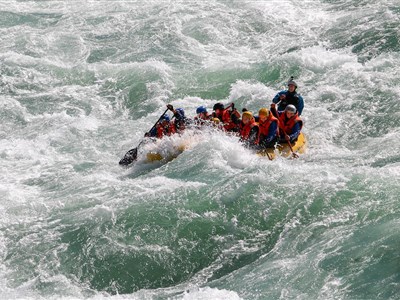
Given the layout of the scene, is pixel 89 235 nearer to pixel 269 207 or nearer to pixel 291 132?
pixel 269 207

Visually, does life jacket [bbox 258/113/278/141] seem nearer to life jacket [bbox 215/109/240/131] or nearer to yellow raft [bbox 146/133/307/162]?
yellow raft [bbox 146/133/307/162]

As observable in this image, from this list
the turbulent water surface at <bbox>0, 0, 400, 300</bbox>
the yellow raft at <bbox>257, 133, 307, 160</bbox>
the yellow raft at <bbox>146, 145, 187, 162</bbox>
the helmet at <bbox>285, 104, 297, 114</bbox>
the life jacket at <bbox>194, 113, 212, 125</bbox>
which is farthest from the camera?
the life jacket at <bbox>194, 113, 212, 125</bbox>

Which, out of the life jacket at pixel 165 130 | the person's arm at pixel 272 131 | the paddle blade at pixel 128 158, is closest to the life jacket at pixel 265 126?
the person's arm at pixel 272 131

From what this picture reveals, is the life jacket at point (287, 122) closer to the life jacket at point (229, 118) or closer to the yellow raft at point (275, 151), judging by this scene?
the yellow raft at point (275, 151)

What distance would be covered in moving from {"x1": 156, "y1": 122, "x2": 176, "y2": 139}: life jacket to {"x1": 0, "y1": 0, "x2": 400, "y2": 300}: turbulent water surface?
0.37 meters

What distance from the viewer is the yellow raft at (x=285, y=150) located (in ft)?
39.1

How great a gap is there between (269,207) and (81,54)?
1081cm

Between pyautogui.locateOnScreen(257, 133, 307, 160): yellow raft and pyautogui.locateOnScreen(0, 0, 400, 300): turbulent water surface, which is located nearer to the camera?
pyautogui.locateOnScreen(0, 0, 400, 300): turbulent water surface

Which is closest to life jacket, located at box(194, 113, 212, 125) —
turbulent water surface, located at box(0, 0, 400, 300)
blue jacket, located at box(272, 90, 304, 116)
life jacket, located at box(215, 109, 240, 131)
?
life jacket, located at box(215, 109, 240, 131)

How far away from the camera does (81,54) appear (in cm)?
1906

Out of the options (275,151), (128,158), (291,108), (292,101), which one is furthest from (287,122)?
(128,158)

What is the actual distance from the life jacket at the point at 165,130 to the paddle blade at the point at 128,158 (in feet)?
1.94

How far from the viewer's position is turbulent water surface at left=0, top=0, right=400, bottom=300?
348 inches

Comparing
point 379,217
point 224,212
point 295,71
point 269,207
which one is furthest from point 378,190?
point 295,71
